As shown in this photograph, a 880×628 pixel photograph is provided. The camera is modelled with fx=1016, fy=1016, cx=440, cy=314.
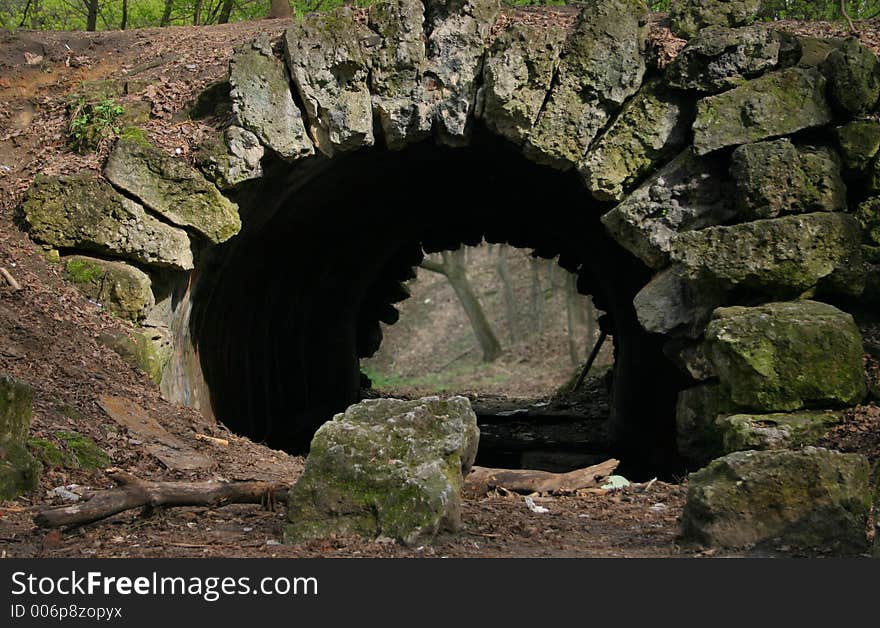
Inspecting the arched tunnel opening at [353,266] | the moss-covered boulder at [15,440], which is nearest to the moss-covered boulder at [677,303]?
the arched tunnel opening at [353,266]

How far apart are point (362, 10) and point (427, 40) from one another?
68 centimetres

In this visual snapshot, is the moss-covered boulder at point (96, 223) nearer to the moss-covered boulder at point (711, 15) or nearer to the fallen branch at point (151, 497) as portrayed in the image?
the fallen branch at point (151, 497)

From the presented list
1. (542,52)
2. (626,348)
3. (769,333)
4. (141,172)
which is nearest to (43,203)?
(141,172)

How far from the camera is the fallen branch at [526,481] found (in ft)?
22.7

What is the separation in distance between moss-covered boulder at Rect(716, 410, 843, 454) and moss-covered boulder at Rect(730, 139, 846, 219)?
5.72 ft

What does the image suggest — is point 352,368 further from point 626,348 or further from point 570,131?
point 570,131

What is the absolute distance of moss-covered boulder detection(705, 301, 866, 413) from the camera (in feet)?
25.1

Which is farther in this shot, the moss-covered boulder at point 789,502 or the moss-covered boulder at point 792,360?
the moss-covered boulder at point 792,360

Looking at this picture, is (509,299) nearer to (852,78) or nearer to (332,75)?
(332,75)

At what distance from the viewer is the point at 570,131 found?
900 centimetres

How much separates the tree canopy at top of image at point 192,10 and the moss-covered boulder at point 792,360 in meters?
5.81

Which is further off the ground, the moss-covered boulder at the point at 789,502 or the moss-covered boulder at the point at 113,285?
the moss-covered boulder at the point at 113,285

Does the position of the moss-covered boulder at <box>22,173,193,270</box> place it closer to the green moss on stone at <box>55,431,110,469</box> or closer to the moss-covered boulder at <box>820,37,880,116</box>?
the green moss on stone at <box>55,431,110,469</box>

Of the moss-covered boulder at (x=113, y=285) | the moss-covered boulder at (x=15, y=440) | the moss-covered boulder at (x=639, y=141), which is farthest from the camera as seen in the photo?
the moss-covered boulder at (x=639, y=141)
